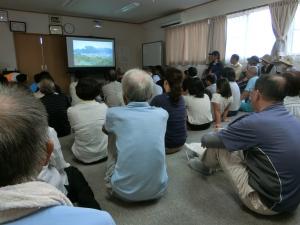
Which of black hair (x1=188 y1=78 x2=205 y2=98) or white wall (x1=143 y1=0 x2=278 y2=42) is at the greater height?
white wall (x1=143 y1=0 x2=278 y2=42)

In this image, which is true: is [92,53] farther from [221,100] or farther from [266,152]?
[266,152]

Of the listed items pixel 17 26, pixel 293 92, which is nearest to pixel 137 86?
pixel 293 92

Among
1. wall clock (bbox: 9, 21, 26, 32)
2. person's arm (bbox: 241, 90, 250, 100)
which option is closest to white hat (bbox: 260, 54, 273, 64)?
person's arm (bbox: 241, 90, 250, 100)

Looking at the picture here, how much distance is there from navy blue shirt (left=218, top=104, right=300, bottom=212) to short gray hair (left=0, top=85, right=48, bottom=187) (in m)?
1.27

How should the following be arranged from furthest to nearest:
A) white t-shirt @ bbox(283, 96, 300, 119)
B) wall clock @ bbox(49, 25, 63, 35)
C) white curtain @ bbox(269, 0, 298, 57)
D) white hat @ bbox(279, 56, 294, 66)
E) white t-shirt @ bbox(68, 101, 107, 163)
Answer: wall clock @ bbox(49, 25, 63, 35) < white curtain @ bbox(269, 0, 298, 57) < white hat @ bbox(279, 56, 294, 66) < white t-shirt @ bbox(283, 96, 300, 119) < white t-shirt @ bbox(68, 101, 107, 163)

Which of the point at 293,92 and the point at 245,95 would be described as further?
the point at 245,95

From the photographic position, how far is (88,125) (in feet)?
8.05

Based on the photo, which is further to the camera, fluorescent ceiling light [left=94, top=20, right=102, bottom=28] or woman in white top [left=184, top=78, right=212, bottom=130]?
fluorescent ceiling light [left=94, top=20, right=102, bottom=28]

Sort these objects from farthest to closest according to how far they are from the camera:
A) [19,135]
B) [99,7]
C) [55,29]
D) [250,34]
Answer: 1. [55,29]
2. [99,7]
3. [250,34]
4. [19,135]

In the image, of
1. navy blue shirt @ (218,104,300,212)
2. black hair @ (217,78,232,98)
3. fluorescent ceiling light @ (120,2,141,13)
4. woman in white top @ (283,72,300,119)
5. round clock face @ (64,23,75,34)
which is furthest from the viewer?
round clock face @ (64,23,75,34)

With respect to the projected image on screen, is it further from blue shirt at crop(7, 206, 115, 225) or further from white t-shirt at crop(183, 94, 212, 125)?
blue shirt at crop(7, 206, 115, 225)

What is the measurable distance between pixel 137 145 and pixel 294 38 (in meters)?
4.62

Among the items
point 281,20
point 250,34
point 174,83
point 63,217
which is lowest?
point 63,217

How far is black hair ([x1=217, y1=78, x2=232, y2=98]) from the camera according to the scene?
3.75 metres
